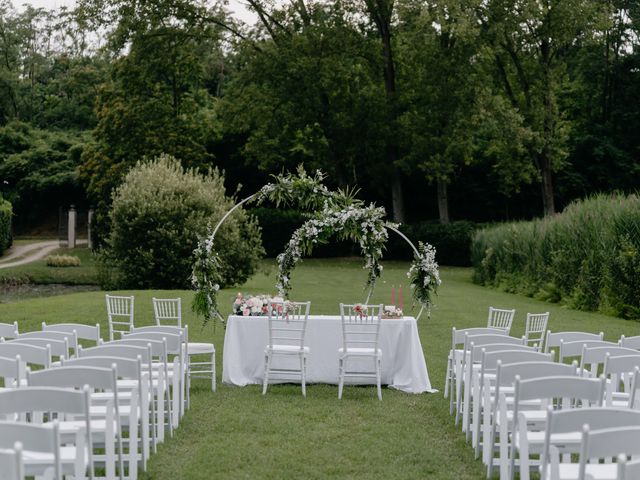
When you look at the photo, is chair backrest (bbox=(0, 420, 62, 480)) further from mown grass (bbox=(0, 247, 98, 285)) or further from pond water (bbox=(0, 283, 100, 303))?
mown grass (bbox=(0, 247, 98, 285))

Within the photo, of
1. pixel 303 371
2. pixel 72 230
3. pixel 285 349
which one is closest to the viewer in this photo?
pixel 303 371

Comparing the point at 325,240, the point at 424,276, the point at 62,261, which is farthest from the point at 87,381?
the point at 62,261

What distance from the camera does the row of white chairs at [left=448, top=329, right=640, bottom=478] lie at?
18.1 ft

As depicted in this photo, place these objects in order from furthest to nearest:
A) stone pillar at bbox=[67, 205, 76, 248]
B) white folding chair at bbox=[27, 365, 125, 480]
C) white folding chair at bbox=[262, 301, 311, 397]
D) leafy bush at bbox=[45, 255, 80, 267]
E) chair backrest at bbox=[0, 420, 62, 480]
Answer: stone pillar at bbox=[67, 205, 76, 248]
leafy bush at bbox=[45, 255, 80, 267]
white folding chair at bbox=[262, 301, 311, 397]
white folding chair at bbox=[27, 365, 125, 480]
chair backrest at bbox=[0, 420, 62, 480]

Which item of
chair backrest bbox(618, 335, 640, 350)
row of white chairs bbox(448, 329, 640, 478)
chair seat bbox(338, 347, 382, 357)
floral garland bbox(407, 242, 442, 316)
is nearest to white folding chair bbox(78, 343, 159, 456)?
row of white chairs bbox(448, 329, 640, 478)

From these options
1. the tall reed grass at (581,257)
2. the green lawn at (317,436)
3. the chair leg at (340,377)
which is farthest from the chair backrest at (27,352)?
the tall reed grass at (581,257)

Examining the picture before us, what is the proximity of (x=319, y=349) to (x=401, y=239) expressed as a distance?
29.9 metres

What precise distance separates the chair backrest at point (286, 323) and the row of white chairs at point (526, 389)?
2.32m

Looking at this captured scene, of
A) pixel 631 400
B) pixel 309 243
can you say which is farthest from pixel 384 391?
pixel 631 400

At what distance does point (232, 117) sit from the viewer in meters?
39.0

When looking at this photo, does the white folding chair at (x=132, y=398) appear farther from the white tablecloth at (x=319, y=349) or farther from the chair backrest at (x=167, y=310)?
the chair backrest at (x=167, y=310)

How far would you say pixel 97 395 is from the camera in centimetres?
714

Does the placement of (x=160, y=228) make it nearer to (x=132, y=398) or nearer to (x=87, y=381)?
(x=132, y=398)

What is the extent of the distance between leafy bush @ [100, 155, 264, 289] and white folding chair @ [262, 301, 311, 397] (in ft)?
43.2
